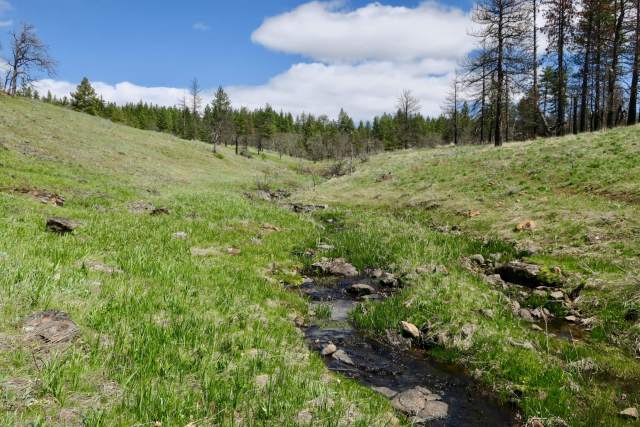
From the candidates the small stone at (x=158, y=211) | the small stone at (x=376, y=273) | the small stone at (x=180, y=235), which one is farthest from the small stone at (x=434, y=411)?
the small stone at (x=158, y=211)

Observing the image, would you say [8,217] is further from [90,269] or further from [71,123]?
[71,123]

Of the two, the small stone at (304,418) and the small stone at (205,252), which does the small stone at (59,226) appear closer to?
the small stone at (205,252)

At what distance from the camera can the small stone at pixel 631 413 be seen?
522cm

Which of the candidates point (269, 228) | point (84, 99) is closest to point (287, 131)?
point (84, 99)

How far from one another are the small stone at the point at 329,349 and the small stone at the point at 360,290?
3313 mm

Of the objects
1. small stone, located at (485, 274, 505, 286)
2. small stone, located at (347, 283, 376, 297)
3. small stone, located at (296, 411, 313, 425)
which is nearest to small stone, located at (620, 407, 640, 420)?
small stone, located at (296, 411, 313, 425)

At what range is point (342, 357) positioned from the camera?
7230 mm

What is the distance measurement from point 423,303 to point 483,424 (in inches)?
143

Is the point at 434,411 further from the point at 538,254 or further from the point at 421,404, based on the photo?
the point at 538,254

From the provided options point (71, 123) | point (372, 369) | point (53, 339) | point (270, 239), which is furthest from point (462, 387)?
point (71, 123)

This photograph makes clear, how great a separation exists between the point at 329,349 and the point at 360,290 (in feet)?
11.9

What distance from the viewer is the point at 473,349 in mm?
7270

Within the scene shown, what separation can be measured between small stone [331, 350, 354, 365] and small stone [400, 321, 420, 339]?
1.53 meters

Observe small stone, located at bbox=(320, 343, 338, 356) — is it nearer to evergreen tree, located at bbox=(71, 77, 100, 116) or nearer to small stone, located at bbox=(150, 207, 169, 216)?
small stone, located at bbox=(150, 207, 169, 216)
